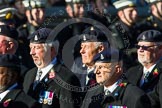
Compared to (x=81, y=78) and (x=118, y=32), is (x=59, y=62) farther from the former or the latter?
(x=118, y=32)

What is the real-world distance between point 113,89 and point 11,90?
1329 millimetres

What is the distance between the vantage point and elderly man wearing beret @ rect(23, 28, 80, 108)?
8.95m

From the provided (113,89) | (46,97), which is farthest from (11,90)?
(113,89)

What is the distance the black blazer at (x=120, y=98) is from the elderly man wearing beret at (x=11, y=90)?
96 cm

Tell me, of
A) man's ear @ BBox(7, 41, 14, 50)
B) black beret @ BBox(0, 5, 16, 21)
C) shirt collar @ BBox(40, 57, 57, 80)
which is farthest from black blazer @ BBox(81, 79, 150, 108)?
black beret @ BBox(0, 5, 16, 21)

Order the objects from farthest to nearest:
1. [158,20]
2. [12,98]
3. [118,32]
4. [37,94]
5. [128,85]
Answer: [158,20], [118,32], [37,94], [128,85], [12,98]

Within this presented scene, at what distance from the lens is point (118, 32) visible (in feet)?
38.4

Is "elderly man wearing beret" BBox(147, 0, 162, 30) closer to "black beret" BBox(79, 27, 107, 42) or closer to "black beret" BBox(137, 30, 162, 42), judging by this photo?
"black beret" BBox(137, 30, 162, 42)

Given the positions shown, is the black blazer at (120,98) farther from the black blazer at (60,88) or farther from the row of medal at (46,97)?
the row of medal at (46,97)

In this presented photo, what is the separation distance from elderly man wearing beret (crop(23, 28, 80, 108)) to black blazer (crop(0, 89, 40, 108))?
1.04m

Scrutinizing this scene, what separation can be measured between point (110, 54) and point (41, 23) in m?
3.81

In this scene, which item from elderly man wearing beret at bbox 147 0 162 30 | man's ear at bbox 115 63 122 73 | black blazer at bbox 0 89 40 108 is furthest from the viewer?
elderly man wearing beret at bbox 147 0 162 30

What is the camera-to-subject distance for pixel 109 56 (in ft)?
27.9

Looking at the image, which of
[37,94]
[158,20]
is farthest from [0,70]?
[158,20]
